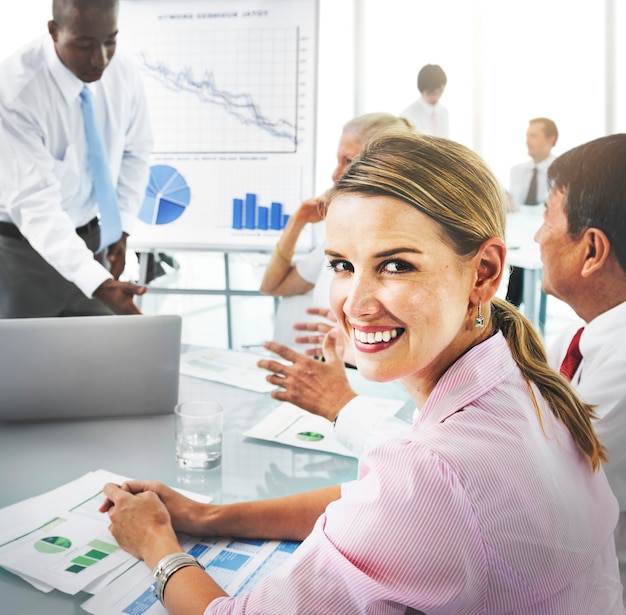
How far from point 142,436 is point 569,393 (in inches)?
34.9

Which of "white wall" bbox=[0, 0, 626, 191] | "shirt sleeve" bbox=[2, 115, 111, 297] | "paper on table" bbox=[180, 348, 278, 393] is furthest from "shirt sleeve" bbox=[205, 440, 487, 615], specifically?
"white wall" bbox=[0, 0, 626, 191]

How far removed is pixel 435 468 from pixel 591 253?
2.82 ft

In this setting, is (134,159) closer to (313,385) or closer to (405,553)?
(313,385)

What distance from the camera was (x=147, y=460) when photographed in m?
1.25

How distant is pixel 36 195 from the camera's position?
2.31m

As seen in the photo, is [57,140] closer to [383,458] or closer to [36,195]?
[36,195]

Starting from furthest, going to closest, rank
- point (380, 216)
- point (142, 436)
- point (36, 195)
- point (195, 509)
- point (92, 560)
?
point (36, 195) < point (142, 436) < point (195, 509) < point (92, 560) < point (380, 216)

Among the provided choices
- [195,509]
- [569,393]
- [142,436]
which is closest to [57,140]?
[142,436]

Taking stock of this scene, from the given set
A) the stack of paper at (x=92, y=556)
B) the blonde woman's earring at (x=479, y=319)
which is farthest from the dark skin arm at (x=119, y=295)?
the blonde woman's earring at (x=479, y=319)

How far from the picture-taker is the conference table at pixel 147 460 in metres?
1.14

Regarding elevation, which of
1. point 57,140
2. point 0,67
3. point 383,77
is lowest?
point 57,140

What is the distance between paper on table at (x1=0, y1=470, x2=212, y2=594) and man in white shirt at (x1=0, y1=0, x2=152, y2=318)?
100 centimetres

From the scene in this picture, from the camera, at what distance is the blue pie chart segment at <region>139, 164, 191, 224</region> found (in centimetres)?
381

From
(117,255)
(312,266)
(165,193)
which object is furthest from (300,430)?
(165,193)
